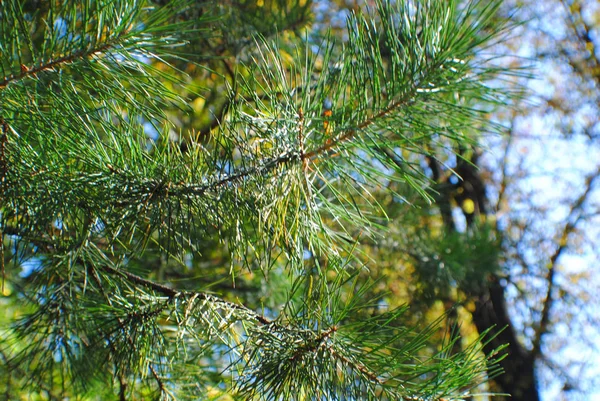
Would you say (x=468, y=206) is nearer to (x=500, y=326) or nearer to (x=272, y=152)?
(x=500, y=326)

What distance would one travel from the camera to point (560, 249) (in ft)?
15.0

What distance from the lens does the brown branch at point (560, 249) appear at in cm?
432

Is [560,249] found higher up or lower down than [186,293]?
lower down

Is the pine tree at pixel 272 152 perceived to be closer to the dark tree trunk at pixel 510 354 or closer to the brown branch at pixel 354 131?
the brown branch at pixel 354 131

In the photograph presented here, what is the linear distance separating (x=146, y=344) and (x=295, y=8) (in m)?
1.33

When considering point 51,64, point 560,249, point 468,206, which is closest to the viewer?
point 51,64

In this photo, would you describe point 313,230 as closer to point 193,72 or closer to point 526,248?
point 193,72

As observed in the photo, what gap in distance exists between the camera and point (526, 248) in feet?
14.7

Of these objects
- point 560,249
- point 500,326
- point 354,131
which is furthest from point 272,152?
point 560,249

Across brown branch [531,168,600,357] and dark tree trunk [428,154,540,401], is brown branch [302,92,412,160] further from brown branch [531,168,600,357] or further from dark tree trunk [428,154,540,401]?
brown branch [531,168,600,357]

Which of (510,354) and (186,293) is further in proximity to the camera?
(510,354)

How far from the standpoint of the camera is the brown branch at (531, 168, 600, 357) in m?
4.32

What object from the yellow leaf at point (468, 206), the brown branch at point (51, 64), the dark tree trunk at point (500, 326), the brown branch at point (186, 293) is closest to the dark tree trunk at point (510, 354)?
the dark tree trunk at point (500, 326)

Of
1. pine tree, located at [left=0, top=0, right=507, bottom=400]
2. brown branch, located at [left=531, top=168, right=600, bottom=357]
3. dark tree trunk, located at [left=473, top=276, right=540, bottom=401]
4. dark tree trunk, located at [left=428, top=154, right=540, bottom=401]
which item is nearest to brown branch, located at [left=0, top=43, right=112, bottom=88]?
pine tree, located at [left=0, top=0, right=507, bottom=400]
